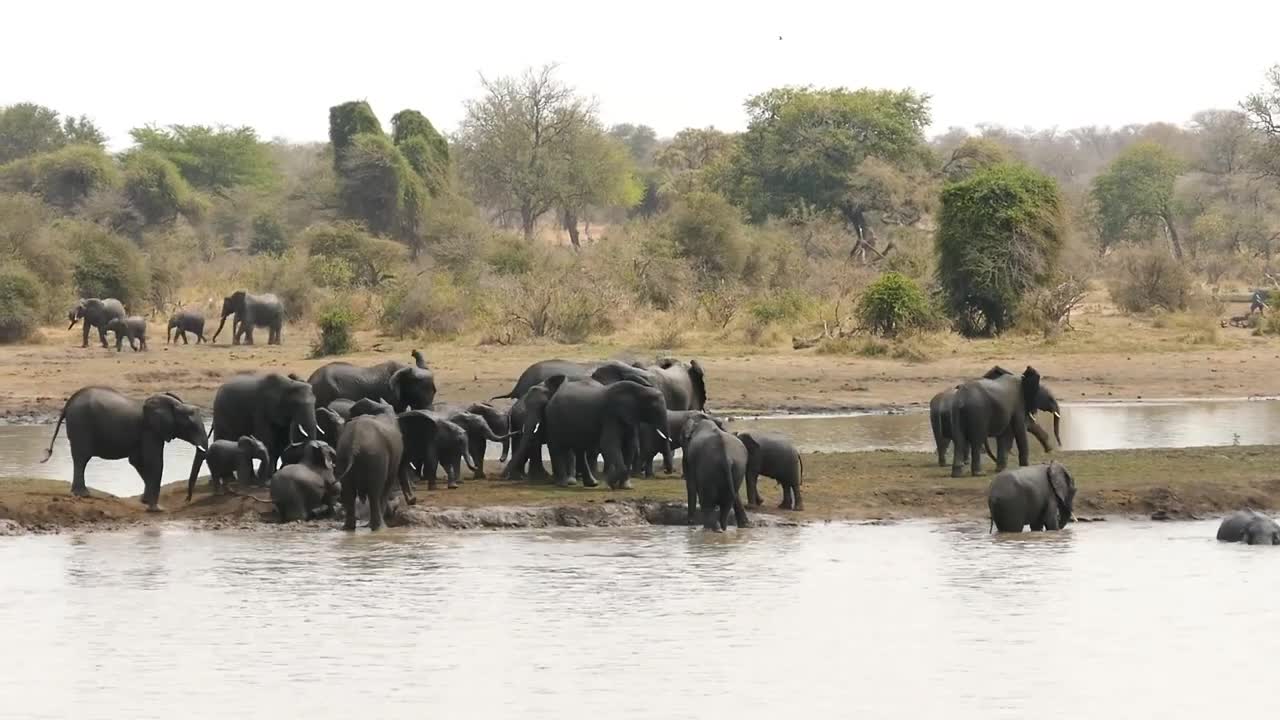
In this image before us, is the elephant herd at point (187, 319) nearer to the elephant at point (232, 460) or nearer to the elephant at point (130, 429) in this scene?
the elephant at point (232, 460)

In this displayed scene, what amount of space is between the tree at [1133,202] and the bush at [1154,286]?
23860 mm

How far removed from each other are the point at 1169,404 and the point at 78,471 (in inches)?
599

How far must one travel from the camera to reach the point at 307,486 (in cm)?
1548

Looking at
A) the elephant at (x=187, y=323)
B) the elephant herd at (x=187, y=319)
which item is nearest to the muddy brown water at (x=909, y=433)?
the elephant herd at (x=187, y=319)

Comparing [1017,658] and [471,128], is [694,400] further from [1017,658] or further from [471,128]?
[471,128]

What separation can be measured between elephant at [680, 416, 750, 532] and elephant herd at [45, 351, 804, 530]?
11mm

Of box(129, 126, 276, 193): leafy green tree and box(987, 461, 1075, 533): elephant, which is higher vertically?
box(129, 126, 276, 193): leafy green tree

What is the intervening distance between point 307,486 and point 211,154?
5786 cm

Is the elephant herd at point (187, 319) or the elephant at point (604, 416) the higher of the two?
the elephant herd at point (187, 319)

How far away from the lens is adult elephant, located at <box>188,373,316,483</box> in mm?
16422

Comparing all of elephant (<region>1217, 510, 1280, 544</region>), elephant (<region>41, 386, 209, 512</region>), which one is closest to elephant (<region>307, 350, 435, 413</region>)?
elephant (<region>41, 386, 209, 512</region>)

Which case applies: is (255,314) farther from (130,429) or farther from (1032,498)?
(1032,498)

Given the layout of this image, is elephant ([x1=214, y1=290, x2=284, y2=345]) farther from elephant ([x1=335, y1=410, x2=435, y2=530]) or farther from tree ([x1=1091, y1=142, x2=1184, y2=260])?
tree ([x1=1091, y1=142, x2=1184, y2=260])

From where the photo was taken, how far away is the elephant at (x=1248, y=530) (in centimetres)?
1486
